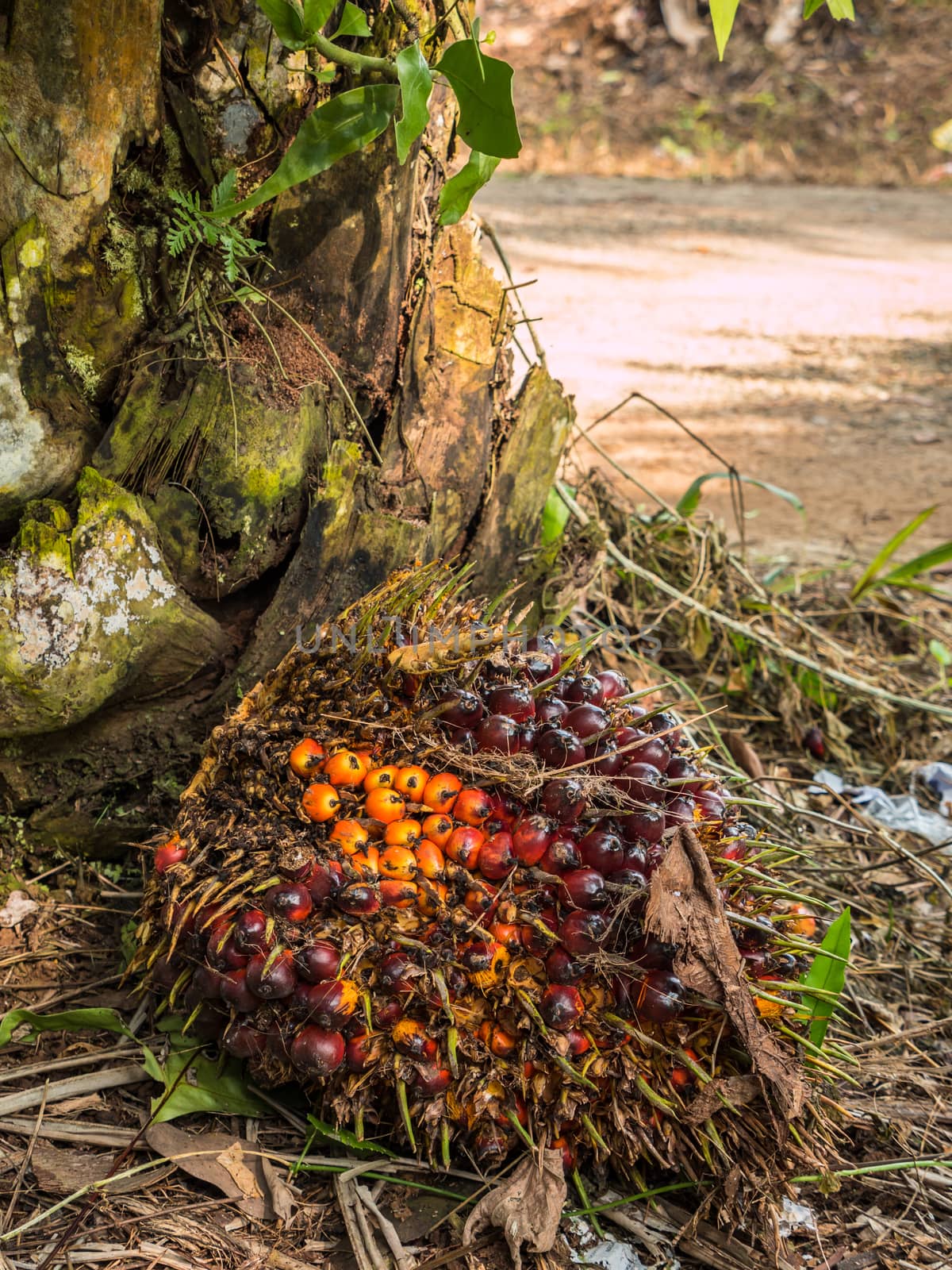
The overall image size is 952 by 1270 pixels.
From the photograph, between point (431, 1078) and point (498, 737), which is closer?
point (431, 1078)

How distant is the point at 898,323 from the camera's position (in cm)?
830

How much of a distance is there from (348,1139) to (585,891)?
1.78 ft

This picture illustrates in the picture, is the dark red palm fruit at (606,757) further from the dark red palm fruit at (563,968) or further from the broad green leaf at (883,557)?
the broad green leaf at (883,557)

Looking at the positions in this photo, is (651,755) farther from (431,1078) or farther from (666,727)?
(431,1078)

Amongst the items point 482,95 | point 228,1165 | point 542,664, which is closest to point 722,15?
point 482,95

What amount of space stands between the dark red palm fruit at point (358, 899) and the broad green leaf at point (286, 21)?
1380 millimetres

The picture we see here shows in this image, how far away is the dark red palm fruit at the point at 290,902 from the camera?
168 cm

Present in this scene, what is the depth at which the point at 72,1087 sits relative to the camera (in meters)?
1.88

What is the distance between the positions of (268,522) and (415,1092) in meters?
1.10

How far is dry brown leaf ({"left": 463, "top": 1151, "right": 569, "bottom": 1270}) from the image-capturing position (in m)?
1.64

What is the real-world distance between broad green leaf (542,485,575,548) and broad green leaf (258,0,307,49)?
46.5 inches

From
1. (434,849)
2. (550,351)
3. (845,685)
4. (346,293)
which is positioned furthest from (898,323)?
(434,849)

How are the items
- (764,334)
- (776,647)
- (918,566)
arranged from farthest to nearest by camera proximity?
1. (764,334)
2. (918,566)
3. (776,647)

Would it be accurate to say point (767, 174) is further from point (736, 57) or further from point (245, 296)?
point (245, 296)
